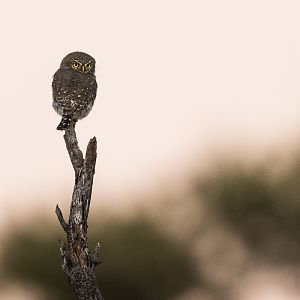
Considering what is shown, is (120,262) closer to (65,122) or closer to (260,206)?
(260,206)

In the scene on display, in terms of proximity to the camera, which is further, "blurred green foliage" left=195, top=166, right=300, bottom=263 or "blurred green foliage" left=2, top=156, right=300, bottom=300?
"blurred green foliage" left=195, top=166, right=300, bottom=263

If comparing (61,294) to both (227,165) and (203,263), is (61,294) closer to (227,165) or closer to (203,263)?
(203,263)

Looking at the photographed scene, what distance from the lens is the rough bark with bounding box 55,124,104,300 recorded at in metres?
14.6

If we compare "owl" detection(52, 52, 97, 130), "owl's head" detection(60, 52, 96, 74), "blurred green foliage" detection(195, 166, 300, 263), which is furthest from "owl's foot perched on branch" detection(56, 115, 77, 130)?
"blurred green foliage" detection(195, 166, 300, 263)

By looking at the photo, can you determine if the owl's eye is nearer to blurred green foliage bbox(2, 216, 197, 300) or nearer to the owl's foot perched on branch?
the owl's foot perched on branch

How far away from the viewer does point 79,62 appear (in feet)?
59.0

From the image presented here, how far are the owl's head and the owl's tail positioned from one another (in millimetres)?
2183

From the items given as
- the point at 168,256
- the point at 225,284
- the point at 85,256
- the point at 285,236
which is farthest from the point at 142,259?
the point at 85,256

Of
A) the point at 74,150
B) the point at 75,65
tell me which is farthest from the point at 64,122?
the point at 75,65

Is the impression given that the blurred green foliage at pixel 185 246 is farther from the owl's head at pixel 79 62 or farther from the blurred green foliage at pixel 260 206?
the owl's head at pixel 79 62

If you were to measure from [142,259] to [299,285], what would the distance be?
16.2 ft

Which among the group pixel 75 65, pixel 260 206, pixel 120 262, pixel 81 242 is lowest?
pixel 81 242

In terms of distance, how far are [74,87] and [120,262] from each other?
1287 centimetres

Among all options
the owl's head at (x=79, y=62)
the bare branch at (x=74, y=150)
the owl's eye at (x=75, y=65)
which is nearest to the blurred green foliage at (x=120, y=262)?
the owl's head at (x=79, y=62)
